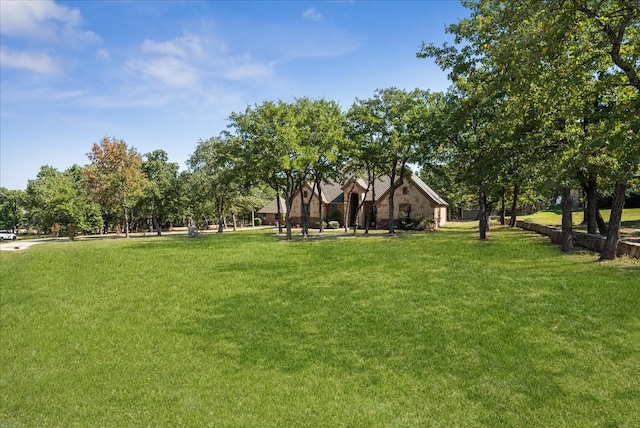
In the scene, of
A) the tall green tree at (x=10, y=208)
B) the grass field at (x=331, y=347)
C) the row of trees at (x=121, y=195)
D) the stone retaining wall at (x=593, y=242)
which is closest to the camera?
the grass field at (x=331, y=347)

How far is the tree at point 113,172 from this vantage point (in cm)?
4712

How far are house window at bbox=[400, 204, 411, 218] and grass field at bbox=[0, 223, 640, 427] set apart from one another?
27888mm

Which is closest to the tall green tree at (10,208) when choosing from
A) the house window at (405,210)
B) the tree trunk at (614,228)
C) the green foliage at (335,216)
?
the green foliage at (335,216)

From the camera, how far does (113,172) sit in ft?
157

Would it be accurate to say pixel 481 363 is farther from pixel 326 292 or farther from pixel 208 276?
pixel 208 276

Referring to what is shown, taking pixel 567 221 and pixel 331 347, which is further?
pixel 567 221

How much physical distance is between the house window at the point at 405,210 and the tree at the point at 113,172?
32.5 meters

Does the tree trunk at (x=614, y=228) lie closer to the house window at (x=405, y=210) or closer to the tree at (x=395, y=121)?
the tree at (x=395, y=121)

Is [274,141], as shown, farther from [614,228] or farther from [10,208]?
[10,208]

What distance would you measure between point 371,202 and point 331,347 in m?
40.0

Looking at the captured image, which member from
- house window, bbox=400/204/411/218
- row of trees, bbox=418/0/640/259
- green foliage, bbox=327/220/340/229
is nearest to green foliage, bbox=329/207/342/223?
green foliage, bbox=327/220/340/229

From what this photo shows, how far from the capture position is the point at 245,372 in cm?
860

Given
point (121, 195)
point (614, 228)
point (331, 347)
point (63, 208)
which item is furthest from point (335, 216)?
point (331, 347)

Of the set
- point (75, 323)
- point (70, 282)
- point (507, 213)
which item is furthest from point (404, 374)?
point (507, 213)
